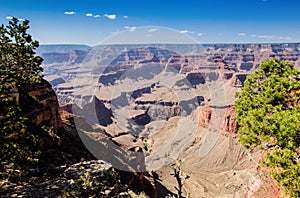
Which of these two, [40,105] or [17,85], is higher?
[17,85]

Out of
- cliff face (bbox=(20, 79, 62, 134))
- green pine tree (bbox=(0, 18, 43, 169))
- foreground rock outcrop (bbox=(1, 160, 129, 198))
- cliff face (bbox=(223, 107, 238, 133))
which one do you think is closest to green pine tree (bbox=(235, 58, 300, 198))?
foreground rock outcrop (bbox=(1, 160, 129, 198))

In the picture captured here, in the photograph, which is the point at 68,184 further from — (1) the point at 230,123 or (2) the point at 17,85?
(1) the point at 230,123

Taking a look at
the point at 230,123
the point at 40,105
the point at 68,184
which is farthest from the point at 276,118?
the point at 230,123

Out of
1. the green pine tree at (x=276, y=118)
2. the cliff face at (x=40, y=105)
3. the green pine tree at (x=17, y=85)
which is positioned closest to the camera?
the green pine tree at (x=276, y=118)

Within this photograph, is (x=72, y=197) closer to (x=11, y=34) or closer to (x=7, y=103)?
(x=7, y=103)

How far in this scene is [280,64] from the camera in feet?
53.1

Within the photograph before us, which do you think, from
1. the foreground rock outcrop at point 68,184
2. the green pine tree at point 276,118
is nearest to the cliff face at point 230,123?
the green pine tree at point 276,118

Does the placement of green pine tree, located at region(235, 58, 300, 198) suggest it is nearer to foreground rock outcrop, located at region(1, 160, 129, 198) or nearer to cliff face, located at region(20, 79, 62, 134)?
foreground rock outcrop, located at region(1, 160, 129, 198)

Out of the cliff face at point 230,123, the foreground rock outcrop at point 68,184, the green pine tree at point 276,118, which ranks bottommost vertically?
Answer: the cliff face at point 230,123

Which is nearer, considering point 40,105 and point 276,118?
point 276,118

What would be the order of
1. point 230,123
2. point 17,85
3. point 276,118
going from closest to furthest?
point 276,118 → point 17,85 → point 230,123

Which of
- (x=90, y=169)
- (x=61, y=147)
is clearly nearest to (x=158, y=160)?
(x=61, y=147)

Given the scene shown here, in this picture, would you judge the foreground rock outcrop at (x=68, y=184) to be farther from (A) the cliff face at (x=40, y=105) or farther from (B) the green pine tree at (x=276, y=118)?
(A) the cliff face at (x=40, y=105)

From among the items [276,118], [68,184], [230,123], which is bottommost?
[230,123]
